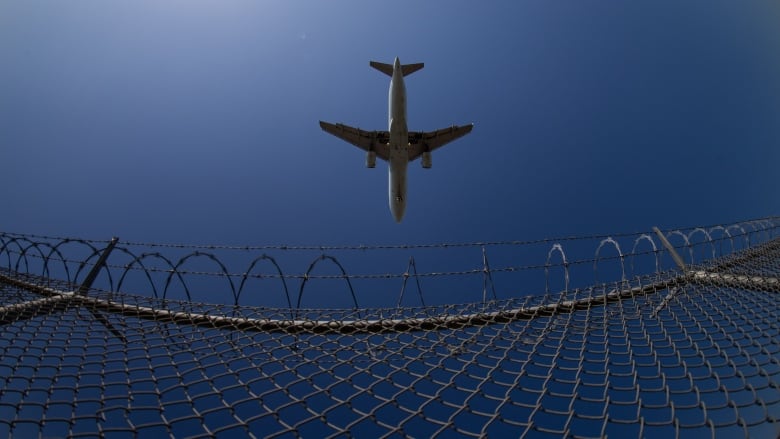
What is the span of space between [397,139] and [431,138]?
4599mm

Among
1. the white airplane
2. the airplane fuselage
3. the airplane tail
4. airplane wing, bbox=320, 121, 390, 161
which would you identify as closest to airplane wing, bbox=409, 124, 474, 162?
the white airplane

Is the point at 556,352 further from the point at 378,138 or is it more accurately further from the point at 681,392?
the point at 378,138

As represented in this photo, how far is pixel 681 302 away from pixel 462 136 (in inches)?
1157

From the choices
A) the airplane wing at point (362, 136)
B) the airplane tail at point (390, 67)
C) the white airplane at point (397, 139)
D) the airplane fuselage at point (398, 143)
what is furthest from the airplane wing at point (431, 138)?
the airplane tail at point (390, 67)

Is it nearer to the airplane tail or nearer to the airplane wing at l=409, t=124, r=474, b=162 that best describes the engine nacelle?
the airplane wing at l=409, t=124, r=474, b=162

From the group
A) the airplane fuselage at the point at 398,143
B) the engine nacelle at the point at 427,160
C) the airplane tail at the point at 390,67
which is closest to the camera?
the airplane fuselage at the point at 398,143

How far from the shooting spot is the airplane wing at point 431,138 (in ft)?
111

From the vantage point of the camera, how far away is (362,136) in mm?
33500

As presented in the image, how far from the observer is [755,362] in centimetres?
396

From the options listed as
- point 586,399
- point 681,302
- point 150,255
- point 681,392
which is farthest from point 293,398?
point 681,302

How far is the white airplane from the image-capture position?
30672 millimetres

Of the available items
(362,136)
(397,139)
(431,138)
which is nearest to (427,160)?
(431,138)

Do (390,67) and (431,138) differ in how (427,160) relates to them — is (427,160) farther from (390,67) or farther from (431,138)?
(390,67)

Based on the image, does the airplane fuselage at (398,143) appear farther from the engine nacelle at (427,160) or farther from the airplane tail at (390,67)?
the airplane tail at (390,67)
